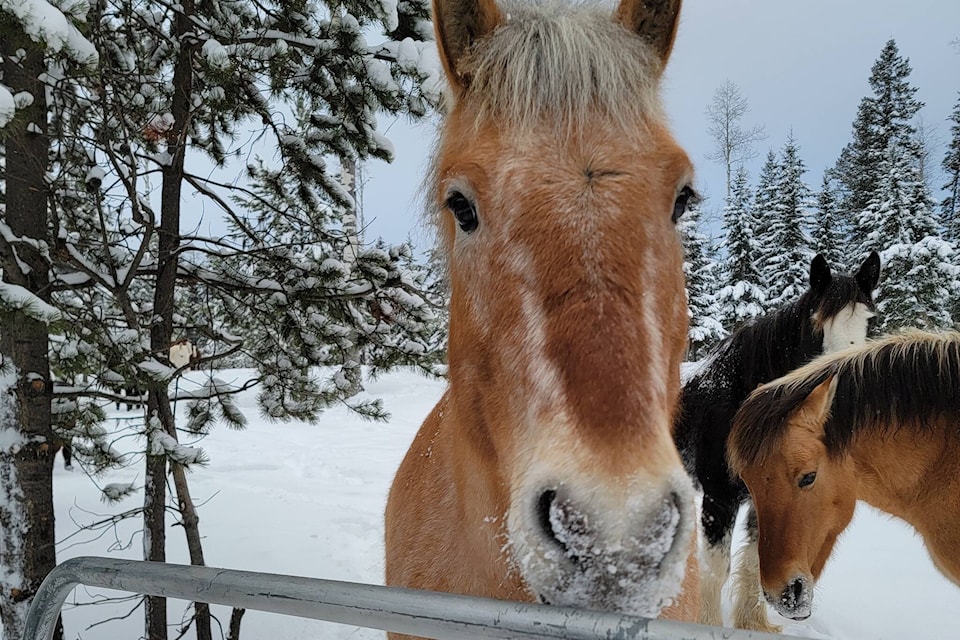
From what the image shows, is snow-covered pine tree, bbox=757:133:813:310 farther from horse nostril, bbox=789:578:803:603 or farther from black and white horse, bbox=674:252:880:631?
horse nostril, bbox=789:578:803:603

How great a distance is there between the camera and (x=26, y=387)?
10.9ft

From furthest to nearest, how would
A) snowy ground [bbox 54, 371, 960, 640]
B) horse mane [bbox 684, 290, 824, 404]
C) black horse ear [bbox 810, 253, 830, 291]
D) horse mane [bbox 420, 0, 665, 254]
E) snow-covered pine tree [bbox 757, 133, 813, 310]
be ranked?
snow-covered pine tree [bbox 757, 133, 813, 310] < horse mane [bbox 684, 290, 824, 404] < black horse ear [bbox 810, 253, 830, 291] < snowy ground [bbox 54, 371, 960, 640] < horse mane [bbox 420, 0, 665, 254]

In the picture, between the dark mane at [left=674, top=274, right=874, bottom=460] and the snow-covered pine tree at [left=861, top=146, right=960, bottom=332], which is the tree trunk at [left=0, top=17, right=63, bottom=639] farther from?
the snow-covered pine tree at [left=861, top=146, right=960, bottom=332]

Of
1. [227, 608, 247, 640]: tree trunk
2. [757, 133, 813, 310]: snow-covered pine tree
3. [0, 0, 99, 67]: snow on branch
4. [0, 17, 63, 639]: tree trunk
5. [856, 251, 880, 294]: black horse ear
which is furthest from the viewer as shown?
[757, 133, 813, 310]: snow-covered pine tree

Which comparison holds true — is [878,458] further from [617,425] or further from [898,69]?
[898,69]

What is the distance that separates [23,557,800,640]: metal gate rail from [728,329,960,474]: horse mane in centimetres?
320

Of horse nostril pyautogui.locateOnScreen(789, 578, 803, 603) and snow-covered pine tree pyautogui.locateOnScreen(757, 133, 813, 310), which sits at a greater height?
snow-covered pine tree pyautogui.locateOnScreen(757, 133, 813, 310)

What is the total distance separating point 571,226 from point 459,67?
0.79m

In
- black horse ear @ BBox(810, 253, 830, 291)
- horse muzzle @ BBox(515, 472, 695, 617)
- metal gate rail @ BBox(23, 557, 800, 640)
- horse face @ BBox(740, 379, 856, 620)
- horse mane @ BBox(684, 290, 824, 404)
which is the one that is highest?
black horse ear @ BBox(810, 253, 830, 291)

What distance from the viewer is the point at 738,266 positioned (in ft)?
75.1

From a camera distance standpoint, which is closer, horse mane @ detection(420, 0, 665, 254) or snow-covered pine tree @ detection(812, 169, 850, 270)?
horse mane @ detection(420, 0, 665, 254)

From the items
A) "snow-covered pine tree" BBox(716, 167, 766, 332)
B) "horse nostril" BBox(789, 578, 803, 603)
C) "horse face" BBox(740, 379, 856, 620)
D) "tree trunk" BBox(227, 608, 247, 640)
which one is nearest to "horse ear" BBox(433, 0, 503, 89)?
"horse face" BBox(740, 379, 856, 620)

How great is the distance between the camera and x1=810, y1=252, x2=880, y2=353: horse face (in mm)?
4926

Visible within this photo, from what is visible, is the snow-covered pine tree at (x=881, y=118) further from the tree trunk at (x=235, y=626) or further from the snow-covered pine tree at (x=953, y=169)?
the tree trunk at (x=235, y=626)
